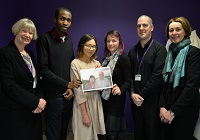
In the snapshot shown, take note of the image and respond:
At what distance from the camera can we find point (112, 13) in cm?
349

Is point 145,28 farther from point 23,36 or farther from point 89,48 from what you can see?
point 23,36

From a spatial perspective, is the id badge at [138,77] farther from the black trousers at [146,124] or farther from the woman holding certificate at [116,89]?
the black trousers at [146,124]

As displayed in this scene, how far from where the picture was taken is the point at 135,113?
7.98 feet

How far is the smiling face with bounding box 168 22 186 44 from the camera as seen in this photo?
212cm

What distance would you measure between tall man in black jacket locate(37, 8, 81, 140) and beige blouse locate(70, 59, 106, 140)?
0.48ft

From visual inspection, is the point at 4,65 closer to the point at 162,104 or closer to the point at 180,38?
the point at 162,104

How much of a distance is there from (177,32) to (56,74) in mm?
1520

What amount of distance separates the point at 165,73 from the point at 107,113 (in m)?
0.85

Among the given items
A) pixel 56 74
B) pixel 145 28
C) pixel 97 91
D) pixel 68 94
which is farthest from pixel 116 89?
pixel 145 28

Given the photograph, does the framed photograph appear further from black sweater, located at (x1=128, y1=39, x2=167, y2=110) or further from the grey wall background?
the grey wall background

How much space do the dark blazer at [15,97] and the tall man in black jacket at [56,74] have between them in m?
0.31

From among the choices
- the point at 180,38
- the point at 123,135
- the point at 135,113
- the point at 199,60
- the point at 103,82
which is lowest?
the point at 123,135

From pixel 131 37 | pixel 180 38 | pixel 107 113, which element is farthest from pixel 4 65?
pixel 131 37

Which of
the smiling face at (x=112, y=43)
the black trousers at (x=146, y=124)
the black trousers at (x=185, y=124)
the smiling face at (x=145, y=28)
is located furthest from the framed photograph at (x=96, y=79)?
the black trousers at (x=185, y=124)
